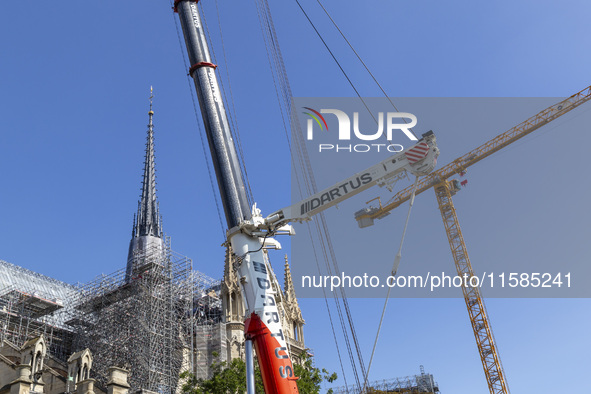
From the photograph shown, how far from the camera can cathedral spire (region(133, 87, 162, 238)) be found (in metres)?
118

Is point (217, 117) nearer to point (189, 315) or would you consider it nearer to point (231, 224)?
point (231, 224)

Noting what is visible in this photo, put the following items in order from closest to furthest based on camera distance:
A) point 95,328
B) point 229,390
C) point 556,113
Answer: point 229,390 → point 95,328 → point 556,113

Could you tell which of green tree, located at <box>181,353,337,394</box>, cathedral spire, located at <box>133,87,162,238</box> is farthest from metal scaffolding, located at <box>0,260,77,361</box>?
cathedral spire, located at <box>133,87,162,238</box>

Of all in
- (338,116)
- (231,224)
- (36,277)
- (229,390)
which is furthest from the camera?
(36,277)

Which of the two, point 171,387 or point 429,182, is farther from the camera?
point 429,182

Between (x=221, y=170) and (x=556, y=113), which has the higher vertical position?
(x=556, y=113)

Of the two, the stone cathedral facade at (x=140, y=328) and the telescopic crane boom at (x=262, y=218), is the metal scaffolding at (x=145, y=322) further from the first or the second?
the telescopic crane boom at (x=262, y=218)

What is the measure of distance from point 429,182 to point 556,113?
16.8 m

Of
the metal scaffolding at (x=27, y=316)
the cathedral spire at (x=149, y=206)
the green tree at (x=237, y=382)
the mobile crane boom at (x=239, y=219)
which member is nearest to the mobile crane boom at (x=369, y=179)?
the mobile crane boom at (x=239, y=219)

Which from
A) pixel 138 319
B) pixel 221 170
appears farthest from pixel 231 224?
pixel 138 319

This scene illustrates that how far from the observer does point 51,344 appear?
70500 millimetres

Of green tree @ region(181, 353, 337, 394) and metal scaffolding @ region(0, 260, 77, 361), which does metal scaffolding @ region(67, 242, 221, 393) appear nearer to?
metal scaffolding @ region(0, 260, 77, 361)

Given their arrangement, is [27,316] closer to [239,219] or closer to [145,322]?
[145,322]

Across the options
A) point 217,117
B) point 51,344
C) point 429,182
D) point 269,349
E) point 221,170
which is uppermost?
point 429,182
